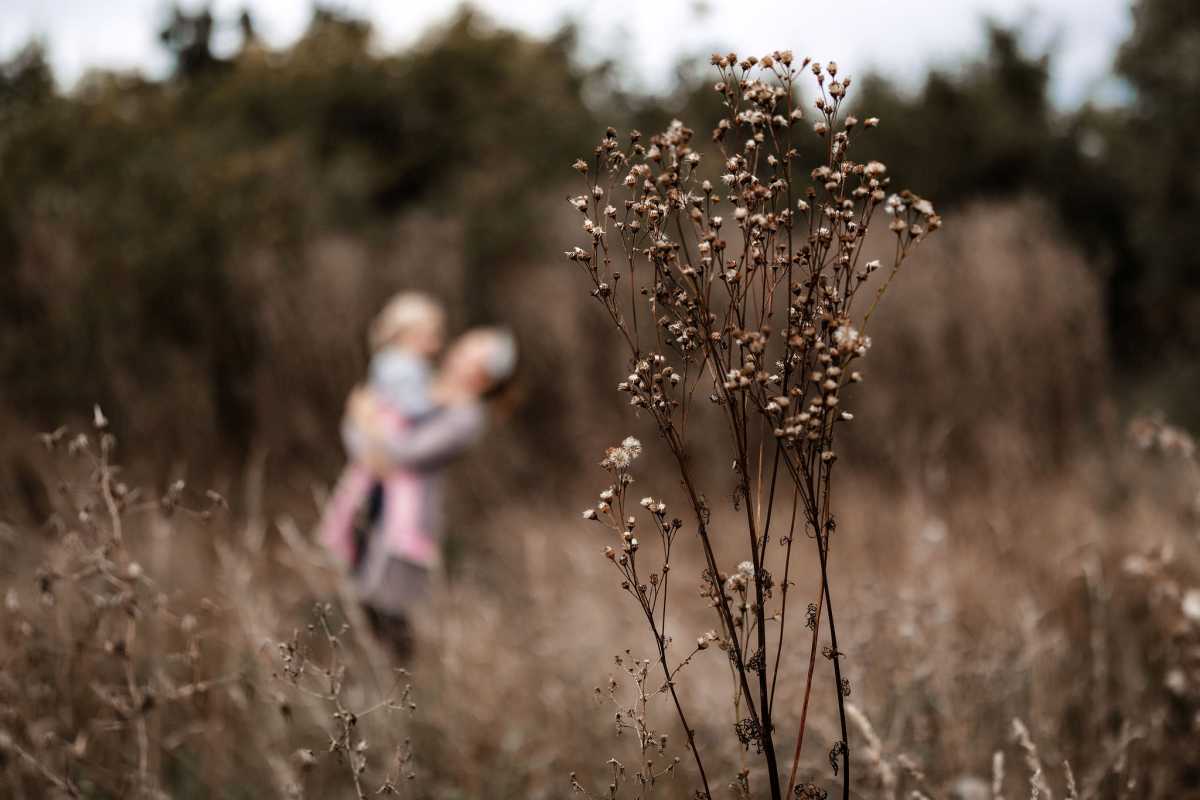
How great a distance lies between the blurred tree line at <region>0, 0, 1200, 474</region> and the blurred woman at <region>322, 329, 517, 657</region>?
6.62 feet

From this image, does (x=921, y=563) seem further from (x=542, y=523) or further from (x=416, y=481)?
(x=542, y=523)

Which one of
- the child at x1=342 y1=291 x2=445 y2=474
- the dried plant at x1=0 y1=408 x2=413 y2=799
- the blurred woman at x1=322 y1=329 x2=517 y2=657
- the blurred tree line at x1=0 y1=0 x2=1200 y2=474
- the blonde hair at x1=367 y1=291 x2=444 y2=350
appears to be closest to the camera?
the dried plant at x1=0 y1=408 x2=413 y2=799

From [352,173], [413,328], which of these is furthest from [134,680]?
[352,173]

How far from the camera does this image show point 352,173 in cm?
978

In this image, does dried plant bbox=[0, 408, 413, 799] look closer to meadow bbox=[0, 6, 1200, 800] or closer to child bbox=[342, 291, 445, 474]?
meadow bbox=[0, 6, 1200, 800]

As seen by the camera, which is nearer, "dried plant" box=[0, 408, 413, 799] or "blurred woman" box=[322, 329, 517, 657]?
"dried plant" box=[0, 408, 413, 799]

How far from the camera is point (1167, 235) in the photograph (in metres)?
8.92

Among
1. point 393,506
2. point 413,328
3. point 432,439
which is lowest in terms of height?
point 393,506

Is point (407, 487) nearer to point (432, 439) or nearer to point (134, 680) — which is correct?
point (432, 439)

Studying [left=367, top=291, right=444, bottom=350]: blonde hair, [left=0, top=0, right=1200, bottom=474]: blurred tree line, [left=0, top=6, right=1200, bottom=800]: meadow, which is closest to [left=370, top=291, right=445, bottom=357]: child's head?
[left=367, top=291, right=444, bottom=350]: blonde hair

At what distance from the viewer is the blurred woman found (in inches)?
172

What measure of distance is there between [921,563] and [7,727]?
322cm

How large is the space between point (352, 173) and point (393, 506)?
6.41 m

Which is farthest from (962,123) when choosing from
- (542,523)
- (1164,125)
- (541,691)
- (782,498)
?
(541,691)
